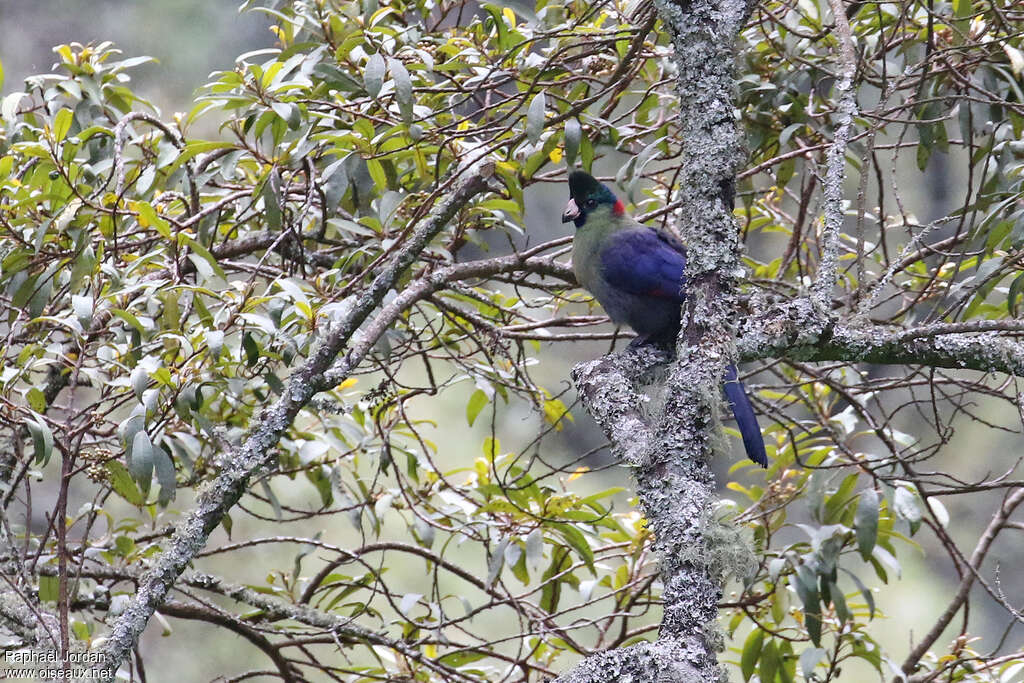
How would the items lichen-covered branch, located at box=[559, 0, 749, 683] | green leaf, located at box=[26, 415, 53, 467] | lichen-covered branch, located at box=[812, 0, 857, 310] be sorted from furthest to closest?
1. green leaf, located at box=[26, 415, 53, 467]
2. lichen-covered branch, located at box=[812, 0, 857, 310]
3. lichen-covered branch, located at box=[559, 0, 749, 683]

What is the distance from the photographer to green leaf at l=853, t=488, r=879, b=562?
271 centimetres

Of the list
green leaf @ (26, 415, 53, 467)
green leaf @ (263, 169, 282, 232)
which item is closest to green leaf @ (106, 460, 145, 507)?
green leaf @ (26, 415, 53, 467)

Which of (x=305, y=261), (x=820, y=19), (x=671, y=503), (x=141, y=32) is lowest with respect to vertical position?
(x=671, y=503)

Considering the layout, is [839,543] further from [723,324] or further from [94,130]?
[94,130]

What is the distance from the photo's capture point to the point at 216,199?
10.9ft

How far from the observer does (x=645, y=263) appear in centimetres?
324

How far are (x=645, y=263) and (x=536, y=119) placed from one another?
3.02 feet

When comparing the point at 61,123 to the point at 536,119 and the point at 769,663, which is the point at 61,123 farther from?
the point at 769,663

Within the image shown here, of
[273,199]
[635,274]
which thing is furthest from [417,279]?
[635,274]

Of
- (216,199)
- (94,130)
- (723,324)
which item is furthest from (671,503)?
(216,199)

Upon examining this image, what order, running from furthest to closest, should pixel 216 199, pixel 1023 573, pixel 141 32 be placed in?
pixel 1023 573
pixel 141 32
pixel 216 199

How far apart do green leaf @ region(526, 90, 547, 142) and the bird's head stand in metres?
1.03

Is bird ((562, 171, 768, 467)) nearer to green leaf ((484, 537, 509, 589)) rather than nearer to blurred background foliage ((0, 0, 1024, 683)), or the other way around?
blurred background foliage ((0, 0, 1024, 683))

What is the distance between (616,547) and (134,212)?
186 centimetres
